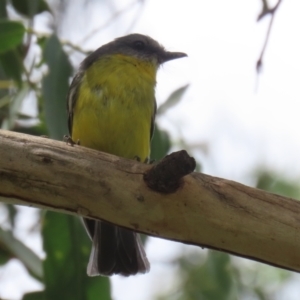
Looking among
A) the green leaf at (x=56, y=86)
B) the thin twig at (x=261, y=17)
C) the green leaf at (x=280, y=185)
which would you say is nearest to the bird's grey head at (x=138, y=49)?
the green leaf at (x=56, y=86)

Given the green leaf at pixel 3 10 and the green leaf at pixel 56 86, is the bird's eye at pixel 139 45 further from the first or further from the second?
the green leaf at pixel 3 10

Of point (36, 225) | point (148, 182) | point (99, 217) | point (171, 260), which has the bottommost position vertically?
point (171, 260)

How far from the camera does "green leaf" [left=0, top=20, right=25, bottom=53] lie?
11.1ft

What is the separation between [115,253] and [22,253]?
623 millimetres

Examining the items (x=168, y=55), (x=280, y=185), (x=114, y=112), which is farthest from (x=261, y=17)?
(x=280, y=185)

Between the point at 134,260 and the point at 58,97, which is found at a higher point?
the point at 58,97

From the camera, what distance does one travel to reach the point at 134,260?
320 centimetres

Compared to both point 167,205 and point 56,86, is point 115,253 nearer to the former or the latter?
point 167,205

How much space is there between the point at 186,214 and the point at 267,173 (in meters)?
2.52

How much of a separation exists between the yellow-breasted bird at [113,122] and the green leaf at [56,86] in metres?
0.06

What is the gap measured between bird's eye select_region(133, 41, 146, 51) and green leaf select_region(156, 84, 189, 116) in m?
0.35

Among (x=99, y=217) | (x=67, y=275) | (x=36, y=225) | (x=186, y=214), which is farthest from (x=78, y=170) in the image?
(x=36, y=225)

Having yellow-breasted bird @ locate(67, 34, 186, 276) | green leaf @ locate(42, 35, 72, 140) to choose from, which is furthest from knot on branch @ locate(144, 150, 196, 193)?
green leaf @ locate(42, 35, 72, 140)

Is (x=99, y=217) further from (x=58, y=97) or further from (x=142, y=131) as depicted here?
(x=58, y=97)
